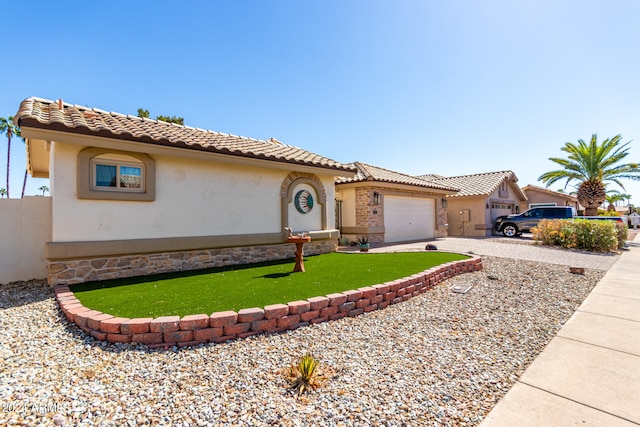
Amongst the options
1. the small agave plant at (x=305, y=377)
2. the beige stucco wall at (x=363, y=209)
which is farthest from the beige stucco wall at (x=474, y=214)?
the small agave plant at (x=305, y=377)

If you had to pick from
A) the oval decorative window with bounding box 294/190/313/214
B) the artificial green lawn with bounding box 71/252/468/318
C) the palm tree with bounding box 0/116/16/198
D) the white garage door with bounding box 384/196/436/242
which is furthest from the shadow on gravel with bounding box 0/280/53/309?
the palm tree with bounding box 0/116/16/198

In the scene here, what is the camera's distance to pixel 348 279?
21.2ft

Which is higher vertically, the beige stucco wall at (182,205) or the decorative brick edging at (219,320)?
the beige stucco wall at (182,205)

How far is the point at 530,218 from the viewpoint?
18.9m

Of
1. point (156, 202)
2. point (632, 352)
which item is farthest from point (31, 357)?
point (632, 352)

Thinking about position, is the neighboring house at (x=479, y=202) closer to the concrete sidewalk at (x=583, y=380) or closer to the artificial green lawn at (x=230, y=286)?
the artificial green lawn at (x=230, y=286)

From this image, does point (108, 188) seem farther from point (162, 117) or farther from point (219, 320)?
point (162, 117)

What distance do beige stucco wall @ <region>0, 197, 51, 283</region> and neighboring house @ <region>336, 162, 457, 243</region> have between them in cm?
1136

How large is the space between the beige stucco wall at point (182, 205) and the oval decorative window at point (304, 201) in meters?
0.24

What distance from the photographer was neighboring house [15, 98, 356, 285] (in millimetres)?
6301

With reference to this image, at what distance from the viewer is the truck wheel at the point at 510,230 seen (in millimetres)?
19642

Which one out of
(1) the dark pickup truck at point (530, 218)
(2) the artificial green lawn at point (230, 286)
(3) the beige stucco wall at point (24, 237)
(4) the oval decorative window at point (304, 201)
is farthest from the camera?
(1) the dark pickup truck at point (530, 218)

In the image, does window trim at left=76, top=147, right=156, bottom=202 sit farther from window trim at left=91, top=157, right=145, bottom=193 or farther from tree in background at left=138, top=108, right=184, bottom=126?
tree in background at left=138, top=108, right=184, bottom=126

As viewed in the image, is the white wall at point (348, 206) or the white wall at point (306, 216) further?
the white wall at point (348, 206)
